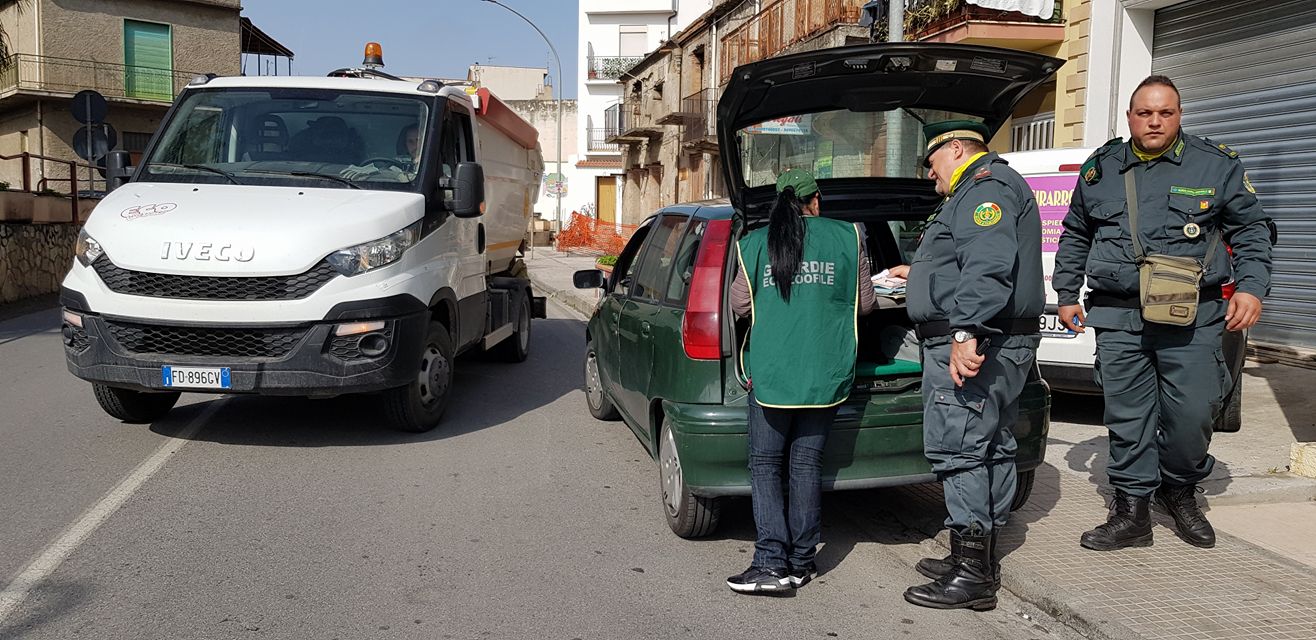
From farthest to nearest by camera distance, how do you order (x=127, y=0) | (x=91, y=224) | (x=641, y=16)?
(x=641, y=16) < (x=127, y=0) < (x=91, y=224)

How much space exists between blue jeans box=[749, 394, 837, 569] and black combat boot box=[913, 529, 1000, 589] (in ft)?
1.68

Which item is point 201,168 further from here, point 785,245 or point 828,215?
point 785,245

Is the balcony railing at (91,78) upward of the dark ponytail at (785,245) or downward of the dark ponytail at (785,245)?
upward

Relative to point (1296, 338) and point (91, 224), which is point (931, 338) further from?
point (1296, 338)

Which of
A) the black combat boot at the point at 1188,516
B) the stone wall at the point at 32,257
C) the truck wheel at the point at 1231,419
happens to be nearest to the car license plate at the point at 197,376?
the black combat boot at the point at 1188,516

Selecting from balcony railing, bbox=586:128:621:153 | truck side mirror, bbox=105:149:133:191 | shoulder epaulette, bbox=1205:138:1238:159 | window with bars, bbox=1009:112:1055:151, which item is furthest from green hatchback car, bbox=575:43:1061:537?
balcony railing, bbox=586:128:621:153

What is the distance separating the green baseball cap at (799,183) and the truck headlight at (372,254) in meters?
3.00

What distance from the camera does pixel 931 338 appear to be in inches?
167

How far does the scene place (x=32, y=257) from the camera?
1689cm

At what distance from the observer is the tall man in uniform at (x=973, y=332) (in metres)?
4.01

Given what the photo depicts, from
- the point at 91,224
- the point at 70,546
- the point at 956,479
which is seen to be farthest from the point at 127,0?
the point at 956,479

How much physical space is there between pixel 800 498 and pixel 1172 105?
7.63ft

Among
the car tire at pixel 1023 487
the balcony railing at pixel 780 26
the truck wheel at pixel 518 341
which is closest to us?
the car tire at pixel 1023 487

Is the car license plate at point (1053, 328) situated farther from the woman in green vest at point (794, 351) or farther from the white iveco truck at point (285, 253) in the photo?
the white iveco truck at point (285, 253)
